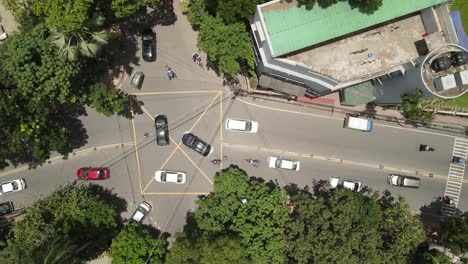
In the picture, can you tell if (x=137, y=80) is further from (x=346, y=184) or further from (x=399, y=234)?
(x=399, y=234)

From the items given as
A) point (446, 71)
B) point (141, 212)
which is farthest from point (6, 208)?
point (446, 71)

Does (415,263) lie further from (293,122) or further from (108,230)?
(108,230)

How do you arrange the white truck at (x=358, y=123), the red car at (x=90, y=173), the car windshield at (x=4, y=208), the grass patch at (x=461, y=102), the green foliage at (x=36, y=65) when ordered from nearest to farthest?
the green foliage at (x=36, y=65), the car windshield at (x=4, y=208), the red car at (x=90, y=173), the white truck at (x=358, y=123), the grass patch at (x=461, y=102)

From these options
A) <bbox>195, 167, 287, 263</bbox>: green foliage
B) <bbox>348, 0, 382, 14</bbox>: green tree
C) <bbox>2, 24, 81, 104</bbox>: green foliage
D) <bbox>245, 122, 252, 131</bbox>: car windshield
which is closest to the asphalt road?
<bbox>245, 122, 252, 131</bbox>: car windshield

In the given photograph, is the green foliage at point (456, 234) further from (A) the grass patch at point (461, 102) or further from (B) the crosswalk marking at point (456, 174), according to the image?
(A) the grass patch at point (461, 102)

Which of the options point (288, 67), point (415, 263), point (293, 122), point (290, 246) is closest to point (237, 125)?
point (293, 122)

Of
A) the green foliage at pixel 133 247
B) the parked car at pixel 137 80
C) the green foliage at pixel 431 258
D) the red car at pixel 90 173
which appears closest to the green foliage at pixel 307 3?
the parked car at pixel 137 80
